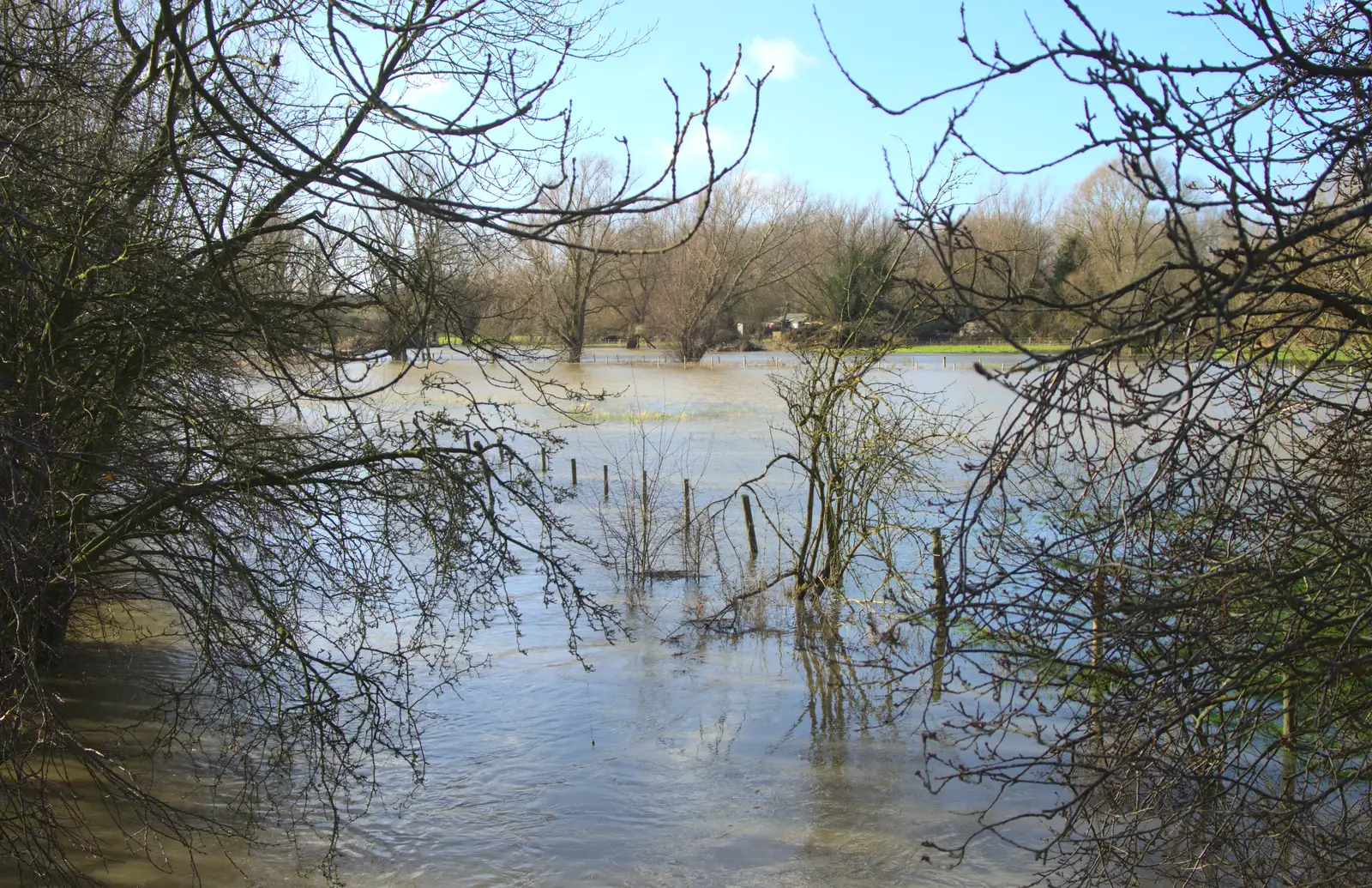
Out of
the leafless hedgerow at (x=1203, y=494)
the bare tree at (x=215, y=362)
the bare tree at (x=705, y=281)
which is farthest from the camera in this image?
the bare tree at (x=705, y=281)

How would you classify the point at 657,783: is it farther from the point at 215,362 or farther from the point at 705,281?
the point at 705,281

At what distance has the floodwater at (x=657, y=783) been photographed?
7.41m

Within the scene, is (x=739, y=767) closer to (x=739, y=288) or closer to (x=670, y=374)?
(x=670, y=374)

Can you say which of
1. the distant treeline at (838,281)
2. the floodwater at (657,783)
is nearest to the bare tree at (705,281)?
the distant treeline at (838,281)

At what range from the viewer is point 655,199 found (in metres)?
3.36

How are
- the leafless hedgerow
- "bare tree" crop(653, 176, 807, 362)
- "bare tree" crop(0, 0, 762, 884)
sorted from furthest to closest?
"bare tree" crop(653, 176, 807, 362) → "bare tree" crop(0, 0, 762, 884) → the leafless hedgerow

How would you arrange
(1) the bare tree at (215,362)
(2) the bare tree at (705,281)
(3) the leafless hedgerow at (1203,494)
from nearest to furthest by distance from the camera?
(3) the leafless hedgerow at (1203,494), (1) the bare tree at (215,362), (2) the bare tree at (705,281)

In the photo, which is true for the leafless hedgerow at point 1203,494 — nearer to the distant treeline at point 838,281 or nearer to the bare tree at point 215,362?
the distant treeline at point 838,281

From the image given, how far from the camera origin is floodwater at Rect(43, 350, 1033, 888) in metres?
7.41

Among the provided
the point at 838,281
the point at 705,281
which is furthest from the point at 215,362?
the point at 705,281

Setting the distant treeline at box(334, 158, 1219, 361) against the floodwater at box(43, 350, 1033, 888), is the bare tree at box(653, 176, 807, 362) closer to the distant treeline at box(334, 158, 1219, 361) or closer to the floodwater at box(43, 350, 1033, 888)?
the distant treeline at box(334, 158, 1219, 361)

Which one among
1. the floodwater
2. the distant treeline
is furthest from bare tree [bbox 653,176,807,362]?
the floodwater

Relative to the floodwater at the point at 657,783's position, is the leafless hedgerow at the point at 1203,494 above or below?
above

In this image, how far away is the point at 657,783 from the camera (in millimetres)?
8906
